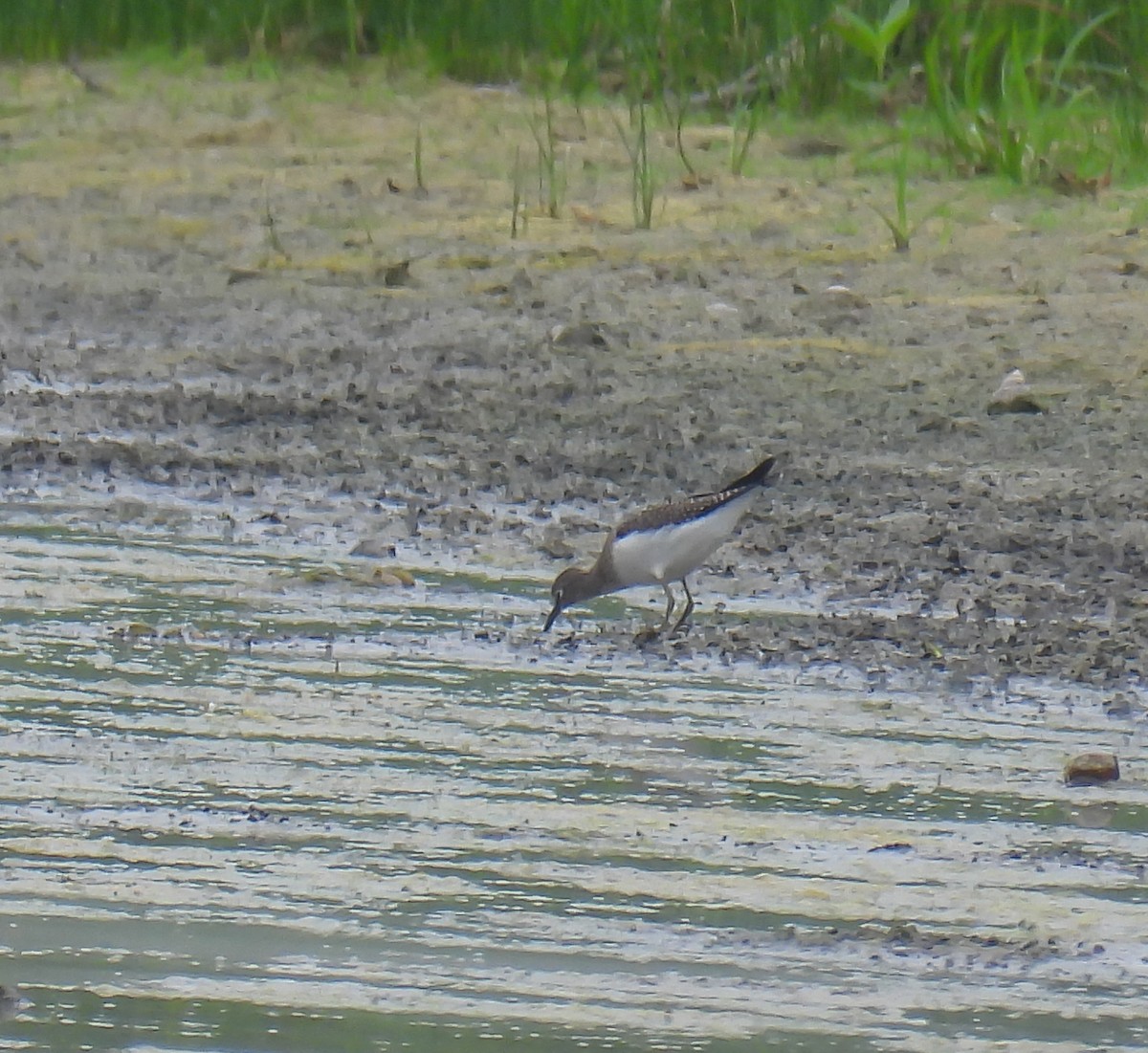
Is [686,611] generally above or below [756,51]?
below

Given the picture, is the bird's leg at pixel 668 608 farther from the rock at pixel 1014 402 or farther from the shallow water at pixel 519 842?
the rock at pixel 1014 402

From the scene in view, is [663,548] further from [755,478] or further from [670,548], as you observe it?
[755,478]

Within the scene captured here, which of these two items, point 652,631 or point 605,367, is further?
point 605,367

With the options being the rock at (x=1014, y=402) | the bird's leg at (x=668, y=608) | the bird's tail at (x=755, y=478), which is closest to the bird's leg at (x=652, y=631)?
the bird's leg at (x=668, y=608)

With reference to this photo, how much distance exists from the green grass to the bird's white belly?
3.62 m

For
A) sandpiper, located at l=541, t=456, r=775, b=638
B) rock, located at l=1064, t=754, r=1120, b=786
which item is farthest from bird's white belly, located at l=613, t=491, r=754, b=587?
rock, located at l=1064, t=754, r=1120, b=786

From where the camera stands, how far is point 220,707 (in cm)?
394

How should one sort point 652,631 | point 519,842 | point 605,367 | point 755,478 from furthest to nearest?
point 605,367 < point 755,478 < point 652,631 < point 519,842

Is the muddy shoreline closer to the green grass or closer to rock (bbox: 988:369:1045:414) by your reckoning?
rock (bbox: 988:369:1045:414)

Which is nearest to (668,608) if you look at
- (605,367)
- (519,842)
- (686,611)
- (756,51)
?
(686,611)

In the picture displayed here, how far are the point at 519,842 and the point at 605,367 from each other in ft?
11.1

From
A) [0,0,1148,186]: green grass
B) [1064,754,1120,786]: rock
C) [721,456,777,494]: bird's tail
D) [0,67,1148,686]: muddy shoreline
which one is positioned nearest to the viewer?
[1064,754,1120,786]: rock

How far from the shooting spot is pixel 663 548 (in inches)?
179

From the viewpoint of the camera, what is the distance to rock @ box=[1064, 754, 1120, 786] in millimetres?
3557
